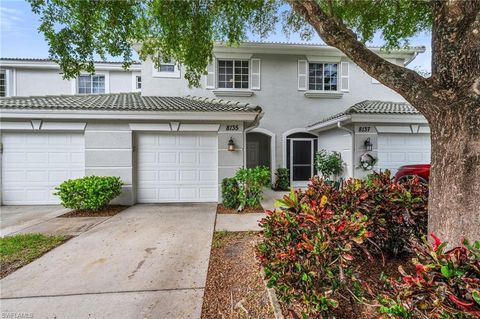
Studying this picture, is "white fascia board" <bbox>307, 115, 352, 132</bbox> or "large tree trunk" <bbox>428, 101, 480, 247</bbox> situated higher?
"white fascia board" <bbox>307, 115, 352, 132</bbox>

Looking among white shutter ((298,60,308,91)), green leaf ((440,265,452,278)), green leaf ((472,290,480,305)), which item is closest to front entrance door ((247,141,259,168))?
white shutter ((298,60,308,91))

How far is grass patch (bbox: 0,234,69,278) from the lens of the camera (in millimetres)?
3434

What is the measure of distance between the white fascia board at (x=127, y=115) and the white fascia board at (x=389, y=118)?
335cm

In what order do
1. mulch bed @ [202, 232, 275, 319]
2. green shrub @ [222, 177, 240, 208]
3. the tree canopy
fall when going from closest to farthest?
1. mulch bed @ [202, 232, 275, 319]
2. the tree canopy
3. green shrub @ [222, 177, 240, 208]

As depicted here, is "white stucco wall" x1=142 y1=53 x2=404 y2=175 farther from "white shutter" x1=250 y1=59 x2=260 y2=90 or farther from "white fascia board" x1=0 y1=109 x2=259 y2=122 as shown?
"white fascia board" x1=0 y1=109 x2=259 y2=122

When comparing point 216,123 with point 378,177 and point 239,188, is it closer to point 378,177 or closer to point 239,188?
point 239,188

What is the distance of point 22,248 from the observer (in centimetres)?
397

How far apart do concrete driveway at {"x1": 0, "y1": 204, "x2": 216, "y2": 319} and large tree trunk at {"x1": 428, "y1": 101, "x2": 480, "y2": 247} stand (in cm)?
264

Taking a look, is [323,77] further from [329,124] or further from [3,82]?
[3,82]

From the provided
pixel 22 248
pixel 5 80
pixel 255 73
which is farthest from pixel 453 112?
pixel 5 80

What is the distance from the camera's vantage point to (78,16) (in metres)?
4.56

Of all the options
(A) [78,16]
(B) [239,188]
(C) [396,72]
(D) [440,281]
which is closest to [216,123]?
(B) [239,188]

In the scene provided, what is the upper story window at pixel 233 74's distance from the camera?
1049 cm

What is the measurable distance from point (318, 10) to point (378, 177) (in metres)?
2.54
